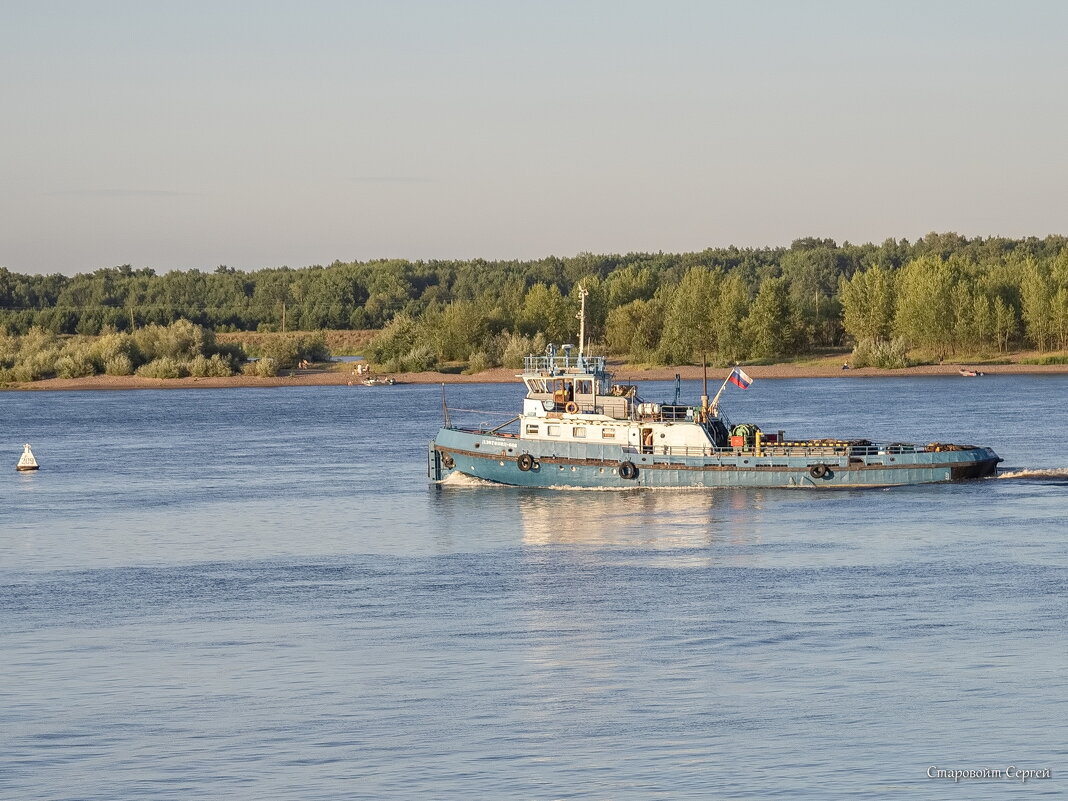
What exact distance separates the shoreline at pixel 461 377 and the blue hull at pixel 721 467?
10657cm

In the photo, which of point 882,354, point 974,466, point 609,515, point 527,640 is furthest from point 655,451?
point 882,354

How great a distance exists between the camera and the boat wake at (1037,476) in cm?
6475

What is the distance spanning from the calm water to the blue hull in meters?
0.89

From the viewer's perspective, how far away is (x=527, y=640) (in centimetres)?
3603

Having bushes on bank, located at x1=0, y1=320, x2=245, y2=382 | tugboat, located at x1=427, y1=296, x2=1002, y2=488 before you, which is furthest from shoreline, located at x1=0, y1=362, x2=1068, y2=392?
tugboat, located at x1=427, y1=296, x2=1002, y2=488

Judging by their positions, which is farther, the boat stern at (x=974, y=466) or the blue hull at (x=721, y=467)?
the boat stern at (x=974, y=466)

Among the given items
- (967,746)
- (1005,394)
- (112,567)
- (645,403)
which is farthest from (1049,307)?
(967,746)

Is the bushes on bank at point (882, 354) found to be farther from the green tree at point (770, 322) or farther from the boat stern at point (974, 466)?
the boat stern at point (974, 466)

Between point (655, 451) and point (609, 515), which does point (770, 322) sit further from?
point (609, 515)

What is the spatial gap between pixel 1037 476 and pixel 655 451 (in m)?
14.7

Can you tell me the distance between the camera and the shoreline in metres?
175

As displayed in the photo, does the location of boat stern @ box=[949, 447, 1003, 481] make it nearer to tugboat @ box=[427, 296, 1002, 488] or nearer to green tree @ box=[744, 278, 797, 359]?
tugboat @ box=[427, 296, 1002, 488]

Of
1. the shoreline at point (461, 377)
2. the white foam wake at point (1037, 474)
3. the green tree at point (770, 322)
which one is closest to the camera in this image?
the white foam wake at point (1037, 474)

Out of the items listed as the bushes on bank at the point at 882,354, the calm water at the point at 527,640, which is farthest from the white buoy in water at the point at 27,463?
the bushes on bank at the point at 882,354
